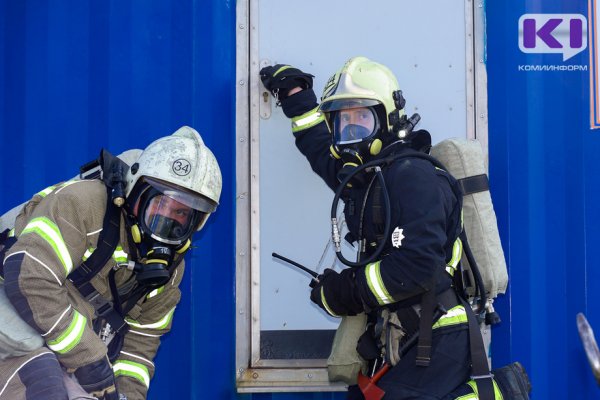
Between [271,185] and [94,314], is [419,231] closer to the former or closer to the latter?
[271,185]

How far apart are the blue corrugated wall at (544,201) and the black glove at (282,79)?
108 cm

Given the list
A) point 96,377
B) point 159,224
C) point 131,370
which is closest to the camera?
point 96,377

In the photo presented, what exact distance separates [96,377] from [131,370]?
0.37 meters

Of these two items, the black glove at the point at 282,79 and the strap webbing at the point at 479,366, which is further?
the black glove at the point at 282,79

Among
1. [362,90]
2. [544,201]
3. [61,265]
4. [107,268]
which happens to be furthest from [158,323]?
[544,201]

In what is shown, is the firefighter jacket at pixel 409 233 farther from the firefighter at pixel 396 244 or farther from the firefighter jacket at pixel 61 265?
the firefighter jacket at pixel 61 265

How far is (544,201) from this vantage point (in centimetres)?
409

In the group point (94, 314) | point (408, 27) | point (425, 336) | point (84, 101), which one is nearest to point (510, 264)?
point (425, 336)

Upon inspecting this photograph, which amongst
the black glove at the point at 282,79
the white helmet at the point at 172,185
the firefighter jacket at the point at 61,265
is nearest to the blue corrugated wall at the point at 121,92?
the black glove at the point at 282,79

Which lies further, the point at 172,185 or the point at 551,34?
the point at 551,34

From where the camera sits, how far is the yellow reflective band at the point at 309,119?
382cm

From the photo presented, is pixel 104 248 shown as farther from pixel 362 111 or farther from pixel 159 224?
pixel 362 111

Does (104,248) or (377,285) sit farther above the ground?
(104,248)

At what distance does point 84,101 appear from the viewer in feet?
13.4
